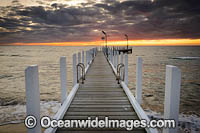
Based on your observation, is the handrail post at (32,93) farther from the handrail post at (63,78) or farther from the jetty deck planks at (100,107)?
the handrail post at (63,78)

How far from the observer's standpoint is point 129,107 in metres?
4.10

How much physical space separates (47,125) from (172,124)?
7.86ft

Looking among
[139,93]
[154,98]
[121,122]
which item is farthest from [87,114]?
[154,98]

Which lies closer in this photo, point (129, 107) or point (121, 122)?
point (121, 122)

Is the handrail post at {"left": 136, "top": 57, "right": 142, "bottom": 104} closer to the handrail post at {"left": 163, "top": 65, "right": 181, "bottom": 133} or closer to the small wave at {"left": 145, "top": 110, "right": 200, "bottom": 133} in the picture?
the handrail post at {"left": 163, "top": 65, "right": 181, "bottom": 133}

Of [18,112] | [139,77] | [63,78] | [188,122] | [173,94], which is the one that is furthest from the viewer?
[18,112]

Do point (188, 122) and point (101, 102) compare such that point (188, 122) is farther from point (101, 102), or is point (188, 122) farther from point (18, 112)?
point (18, 112)

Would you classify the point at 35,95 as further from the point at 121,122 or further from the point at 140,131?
the point at 140,131

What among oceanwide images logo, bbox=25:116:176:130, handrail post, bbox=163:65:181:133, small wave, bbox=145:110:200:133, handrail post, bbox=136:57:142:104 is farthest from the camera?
small wave, bbox=145:110:200:133

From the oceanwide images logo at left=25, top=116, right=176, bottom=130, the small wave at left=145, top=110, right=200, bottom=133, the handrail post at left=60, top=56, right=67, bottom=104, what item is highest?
the handrail post at left=60, top=56, right=67, bottom=104

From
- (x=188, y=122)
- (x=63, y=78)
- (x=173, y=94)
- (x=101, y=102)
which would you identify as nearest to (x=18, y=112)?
(x=63, y=78)

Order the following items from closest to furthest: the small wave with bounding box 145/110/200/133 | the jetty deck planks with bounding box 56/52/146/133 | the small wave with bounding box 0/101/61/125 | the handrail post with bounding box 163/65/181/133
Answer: the handrail post with bounding box 163/65/181/133 < the jetty deck planks with bounding box 56/52/146/133 < the small wave with bounding box 145/110/200/133 < the small wave with bounding box 0/101/61/125

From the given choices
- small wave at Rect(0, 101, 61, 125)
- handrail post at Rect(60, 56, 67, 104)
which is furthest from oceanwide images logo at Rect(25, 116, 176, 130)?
small wave at Rect(0, 101, 61, 125)

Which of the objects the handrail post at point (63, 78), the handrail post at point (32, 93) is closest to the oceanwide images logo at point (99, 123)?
the handrail post at point (32, 93)
